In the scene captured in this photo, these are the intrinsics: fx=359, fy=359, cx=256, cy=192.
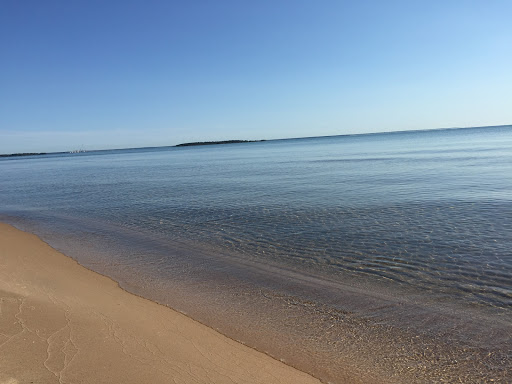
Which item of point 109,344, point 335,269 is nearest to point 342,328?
point 335,269

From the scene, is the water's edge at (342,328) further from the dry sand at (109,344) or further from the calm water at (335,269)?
the dry sand at (109,344)

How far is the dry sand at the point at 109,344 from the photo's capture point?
4.45 metres

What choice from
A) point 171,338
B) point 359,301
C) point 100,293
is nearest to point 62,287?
point 100,293

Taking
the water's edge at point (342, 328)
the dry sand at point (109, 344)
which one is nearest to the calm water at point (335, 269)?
the water's edge at point (342, 328)

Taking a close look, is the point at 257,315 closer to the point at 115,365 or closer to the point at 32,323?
the point at 115,365

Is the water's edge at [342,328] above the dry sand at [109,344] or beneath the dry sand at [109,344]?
beneath

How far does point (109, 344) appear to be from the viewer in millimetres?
5203

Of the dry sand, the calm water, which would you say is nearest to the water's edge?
the calm water

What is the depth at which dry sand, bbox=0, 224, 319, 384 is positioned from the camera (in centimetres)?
445

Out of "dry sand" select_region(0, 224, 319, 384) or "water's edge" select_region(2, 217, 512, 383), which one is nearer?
"dry sand" select_region(0, 224, 319, 384)

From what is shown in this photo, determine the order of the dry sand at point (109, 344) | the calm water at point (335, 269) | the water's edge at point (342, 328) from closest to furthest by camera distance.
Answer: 1. the dry sand at point (109, 344)
2. the water's edge at point (342, 328)
3. the calm water at point (335, 269)

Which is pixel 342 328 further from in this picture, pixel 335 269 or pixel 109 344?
pixel 109 344

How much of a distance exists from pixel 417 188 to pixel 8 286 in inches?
740

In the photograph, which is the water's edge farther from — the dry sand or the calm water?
the dry sand
